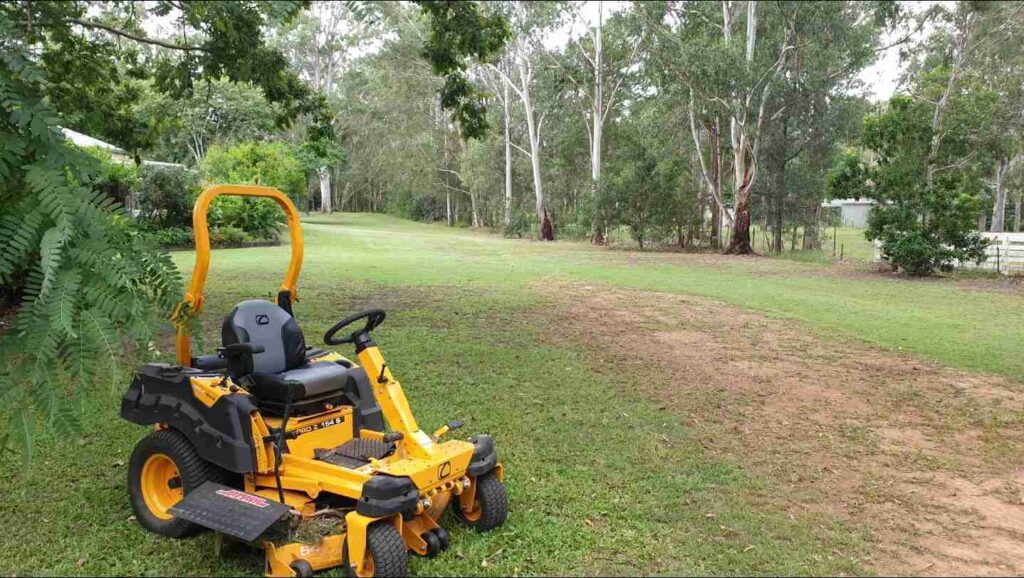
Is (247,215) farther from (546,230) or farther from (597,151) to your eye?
(546,230)

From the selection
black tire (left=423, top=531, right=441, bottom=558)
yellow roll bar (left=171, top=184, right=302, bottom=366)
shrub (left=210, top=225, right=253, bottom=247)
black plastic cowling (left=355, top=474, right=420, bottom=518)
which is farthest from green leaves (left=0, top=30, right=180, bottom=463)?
shrub (left=210, top=225, right=253, bottom=247)

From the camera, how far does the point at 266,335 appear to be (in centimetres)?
416

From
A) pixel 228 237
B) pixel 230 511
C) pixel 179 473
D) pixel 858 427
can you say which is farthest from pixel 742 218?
pixel 230 511

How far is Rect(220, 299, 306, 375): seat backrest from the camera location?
4.12 meters

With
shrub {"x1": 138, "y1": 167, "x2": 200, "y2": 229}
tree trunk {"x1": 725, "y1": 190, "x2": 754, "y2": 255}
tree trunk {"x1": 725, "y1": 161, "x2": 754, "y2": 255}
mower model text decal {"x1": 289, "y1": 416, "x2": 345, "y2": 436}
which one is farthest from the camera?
tree trunk {"x1": 725, "y1": 190, "x2": 754, "y2": 255}

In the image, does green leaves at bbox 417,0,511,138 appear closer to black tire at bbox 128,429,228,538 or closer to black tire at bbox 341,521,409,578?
black tire at bbox 128,429,228,538

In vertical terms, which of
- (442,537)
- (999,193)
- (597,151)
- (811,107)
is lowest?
(442,537)

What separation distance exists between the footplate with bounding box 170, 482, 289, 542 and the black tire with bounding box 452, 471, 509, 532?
0.98 metres

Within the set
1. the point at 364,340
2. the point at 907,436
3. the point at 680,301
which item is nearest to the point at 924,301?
the point at 680,301

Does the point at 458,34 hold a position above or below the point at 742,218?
above

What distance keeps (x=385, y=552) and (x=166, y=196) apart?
64.5 feet

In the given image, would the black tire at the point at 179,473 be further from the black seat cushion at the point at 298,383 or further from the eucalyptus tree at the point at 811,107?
the eucalyptus tree at the point at 811,107

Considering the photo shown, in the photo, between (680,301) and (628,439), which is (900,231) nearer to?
(680,301)

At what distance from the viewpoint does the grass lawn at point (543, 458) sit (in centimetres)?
380
